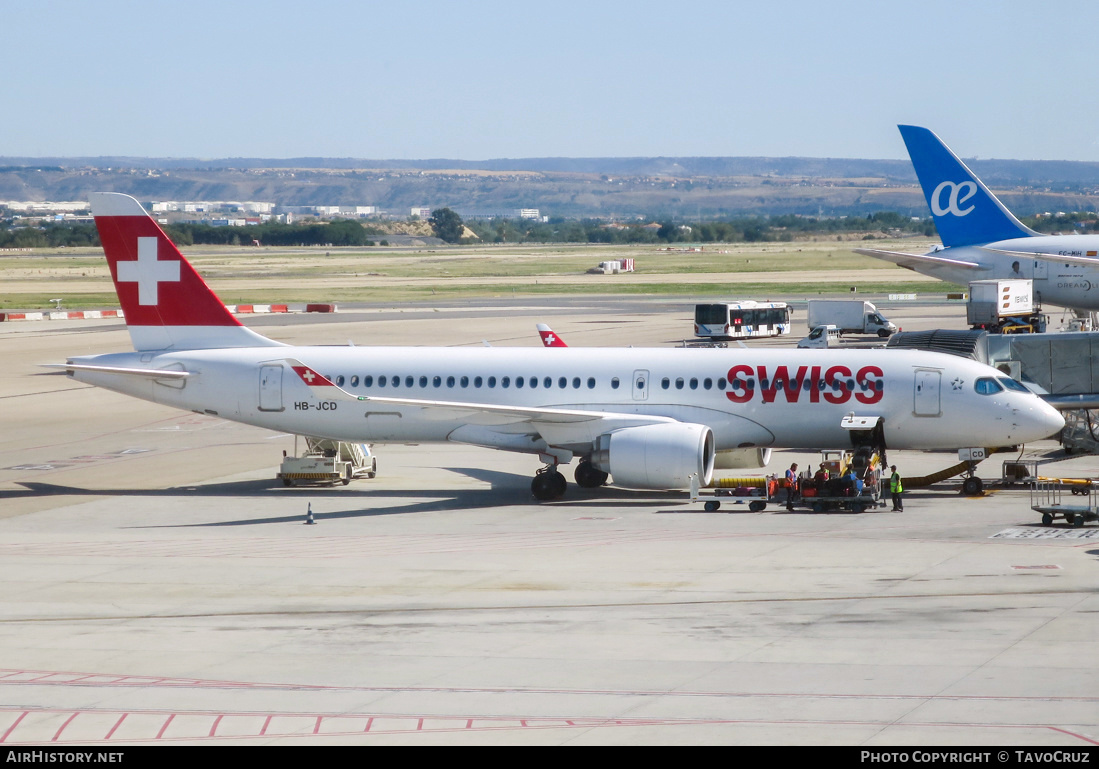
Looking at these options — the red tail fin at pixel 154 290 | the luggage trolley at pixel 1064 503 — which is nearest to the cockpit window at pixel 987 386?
the luggage trolley at pixel 1064 503

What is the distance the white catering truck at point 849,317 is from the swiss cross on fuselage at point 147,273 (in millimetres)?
50267

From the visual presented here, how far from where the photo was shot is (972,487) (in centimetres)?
3547

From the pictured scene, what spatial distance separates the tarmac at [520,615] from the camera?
17203 mm

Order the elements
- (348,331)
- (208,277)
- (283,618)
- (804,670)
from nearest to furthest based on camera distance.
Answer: (804,670)
(283,618)
(348,331)
(208,277)

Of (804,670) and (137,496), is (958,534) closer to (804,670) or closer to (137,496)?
(804,670)

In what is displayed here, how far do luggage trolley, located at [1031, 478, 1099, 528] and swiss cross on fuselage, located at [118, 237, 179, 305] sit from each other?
83.5 ft

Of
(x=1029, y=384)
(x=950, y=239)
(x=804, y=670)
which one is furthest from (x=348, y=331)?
(x=804, y=670)

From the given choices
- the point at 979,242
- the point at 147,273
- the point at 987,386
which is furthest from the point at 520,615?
the point at 979,242

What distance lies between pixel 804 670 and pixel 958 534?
1186 centimetres

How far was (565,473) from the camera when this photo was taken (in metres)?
40.4

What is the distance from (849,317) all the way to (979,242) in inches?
560

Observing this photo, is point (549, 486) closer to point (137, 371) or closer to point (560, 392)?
point (560, 392)

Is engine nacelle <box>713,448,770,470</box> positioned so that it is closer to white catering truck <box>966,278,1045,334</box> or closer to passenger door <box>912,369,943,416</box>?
passenger door <box>912,369,943,416</box>

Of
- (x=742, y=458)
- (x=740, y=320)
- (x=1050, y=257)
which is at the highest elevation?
(x=1050, y=257)
